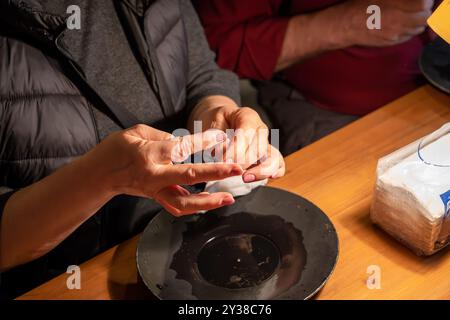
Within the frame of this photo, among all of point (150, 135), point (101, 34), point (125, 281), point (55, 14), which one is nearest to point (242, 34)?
point (101, 34)

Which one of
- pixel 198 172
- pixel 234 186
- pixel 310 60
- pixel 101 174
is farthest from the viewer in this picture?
pixel 310 60

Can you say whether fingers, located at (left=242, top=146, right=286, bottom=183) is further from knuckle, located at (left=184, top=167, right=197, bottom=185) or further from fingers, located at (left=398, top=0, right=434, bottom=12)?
fingers, located at (left=398, top=0, right=434, bottom=12)

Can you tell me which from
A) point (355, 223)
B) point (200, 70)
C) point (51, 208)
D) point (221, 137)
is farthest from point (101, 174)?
point (200, 70)

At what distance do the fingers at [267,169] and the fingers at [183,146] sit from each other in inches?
3.7

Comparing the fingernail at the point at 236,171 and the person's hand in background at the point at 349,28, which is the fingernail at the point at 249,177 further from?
the person's hand in background at the point at 349,28

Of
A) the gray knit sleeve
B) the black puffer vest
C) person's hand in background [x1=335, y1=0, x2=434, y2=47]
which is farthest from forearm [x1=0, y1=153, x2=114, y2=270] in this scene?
person's hand in background [x1=335, y1=0, x2=434, y2=47]

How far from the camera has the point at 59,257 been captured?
124 centimetres

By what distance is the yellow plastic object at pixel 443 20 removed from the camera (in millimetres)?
1129

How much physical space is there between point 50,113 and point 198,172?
438 mm

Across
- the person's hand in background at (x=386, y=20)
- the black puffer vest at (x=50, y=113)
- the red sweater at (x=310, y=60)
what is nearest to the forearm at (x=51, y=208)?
the black puffer vest at (x=50, y=113)

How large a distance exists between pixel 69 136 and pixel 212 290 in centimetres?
47

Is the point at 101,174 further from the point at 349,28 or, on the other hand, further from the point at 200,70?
the point at 349,28

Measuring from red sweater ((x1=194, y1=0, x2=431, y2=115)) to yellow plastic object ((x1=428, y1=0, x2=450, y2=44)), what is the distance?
542mm

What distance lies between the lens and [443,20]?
1.13 metres
